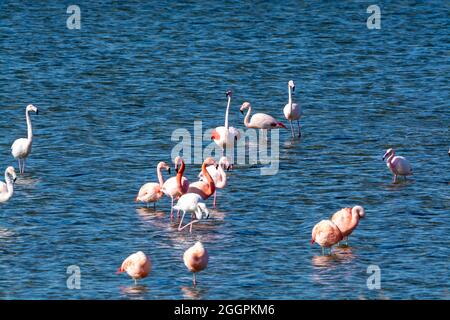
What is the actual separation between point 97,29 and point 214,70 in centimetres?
721

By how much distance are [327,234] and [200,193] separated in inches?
135

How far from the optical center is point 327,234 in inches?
780

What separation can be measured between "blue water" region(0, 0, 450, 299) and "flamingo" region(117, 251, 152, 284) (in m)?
0.26

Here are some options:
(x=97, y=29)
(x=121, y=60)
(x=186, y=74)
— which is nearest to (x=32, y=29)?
(x=97, y=29)

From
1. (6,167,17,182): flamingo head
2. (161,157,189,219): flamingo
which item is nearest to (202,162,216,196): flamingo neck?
(161,157,189,219): flamingo

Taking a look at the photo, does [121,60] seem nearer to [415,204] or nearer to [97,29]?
[97,29]

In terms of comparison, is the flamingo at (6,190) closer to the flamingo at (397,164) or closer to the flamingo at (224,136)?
the flamingo at (224,136)

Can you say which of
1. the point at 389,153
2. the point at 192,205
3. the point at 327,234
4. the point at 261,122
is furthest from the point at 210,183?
the point at 261,122

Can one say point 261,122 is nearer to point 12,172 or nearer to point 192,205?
point 12,172

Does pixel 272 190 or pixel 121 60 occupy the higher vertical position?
pixel 121 60

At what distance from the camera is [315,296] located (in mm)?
18297

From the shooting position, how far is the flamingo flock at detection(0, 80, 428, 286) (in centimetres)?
1853

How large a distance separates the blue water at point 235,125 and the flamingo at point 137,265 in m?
0.26

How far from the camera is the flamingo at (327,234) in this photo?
19828 mm
